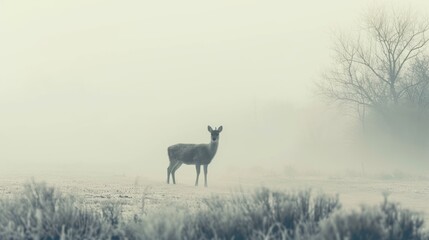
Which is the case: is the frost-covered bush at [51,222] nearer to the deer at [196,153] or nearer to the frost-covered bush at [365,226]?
the frost-covered bush at [365,226]

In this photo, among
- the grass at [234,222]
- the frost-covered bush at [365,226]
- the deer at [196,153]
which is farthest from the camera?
the deer at [196,153]

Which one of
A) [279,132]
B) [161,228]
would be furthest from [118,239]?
[279,132]

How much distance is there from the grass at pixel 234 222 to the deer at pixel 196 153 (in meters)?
17.3

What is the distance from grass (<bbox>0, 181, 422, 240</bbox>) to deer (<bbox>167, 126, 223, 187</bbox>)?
56.9 feet

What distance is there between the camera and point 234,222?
1016 centimetres

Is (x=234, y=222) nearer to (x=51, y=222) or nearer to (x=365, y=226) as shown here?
(x=365, y=226)

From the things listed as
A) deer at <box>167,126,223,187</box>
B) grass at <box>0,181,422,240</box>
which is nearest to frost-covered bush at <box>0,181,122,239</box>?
grass at <box>0,181,422,240</box>

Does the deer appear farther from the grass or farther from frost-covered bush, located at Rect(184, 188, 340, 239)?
frost-covered bush, located at Rect(184, 188, 340, 239)

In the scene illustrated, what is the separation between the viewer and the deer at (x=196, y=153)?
2886cm

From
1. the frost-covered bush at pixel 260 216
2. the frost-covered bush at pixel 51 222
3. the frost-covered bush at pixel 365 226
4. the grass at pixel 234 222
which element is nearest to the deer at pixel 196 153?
the frost-covered bush at pixel 51 222

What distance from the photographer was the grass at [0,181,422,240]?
31.0 feet

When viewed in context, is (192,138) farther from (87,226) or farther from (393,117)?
(87,226)

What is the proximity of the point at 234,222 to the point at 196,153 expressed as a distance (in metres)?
19.3

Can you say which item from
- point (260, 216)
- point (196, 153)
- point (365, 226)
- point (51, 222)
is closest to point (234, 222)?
point (260, 216)
